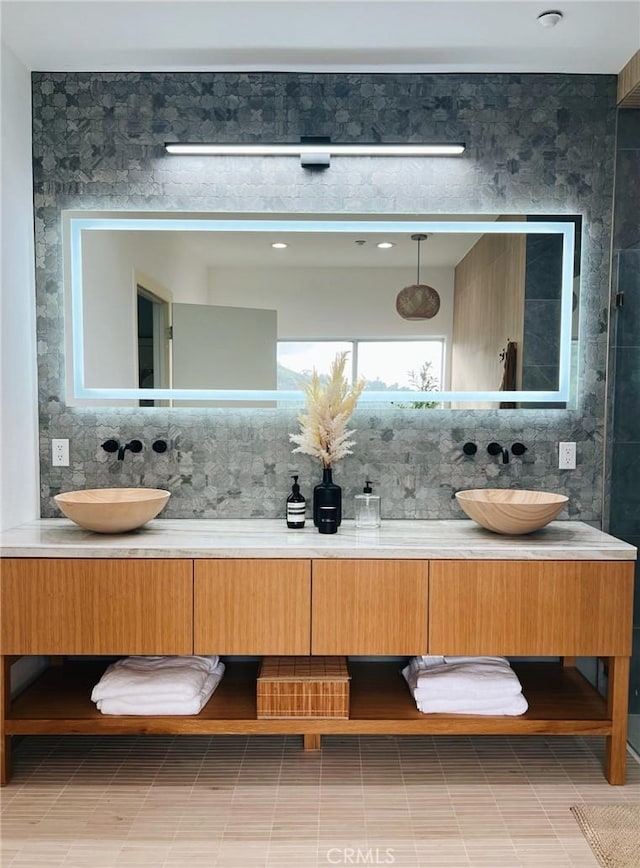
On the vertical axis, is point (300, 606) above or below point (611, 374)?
below

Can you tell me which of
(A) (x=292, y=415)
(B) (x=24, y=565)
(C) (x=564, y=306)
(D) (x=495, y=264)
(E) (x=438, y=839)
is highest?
(D) (x=495, y=264)

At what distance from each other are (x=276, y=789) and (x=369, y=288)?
199cm

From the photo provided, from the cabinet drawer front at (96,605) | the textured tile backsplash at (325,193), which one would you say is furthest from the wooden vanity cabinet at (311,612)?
the textured tile backsplash at (325,193)

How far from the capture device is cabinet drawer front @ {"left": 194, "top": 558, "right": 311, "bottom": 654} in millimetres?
2223

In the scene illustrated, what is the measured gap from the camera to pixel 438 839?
199cm

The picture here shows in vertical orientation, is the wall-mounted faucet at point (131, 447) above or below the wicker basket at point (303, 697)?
above

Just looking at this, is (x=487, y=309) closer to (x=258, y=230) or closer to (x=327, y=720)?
(x=258, y=230)

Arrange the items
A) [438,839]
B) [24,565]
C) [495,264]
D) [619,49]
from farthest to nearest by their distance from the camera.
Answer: [495,264]
[619,49]
[24,565]
[438,839]

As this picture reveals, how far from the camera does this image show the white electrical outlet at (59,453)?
2742 mm

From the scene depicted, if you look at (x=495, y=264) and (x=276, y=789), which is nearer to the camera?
(x=276, y=789)

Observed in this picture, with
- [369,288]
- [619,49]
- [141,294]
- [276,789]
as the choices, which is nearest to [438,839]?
[276,789]

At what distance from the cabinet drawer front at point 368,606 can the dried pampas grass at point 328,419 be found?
0.47 meters

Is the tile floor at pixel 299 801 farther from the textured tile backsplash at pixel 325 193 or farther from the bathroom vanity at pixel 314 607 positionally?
the textured tile backsplash at pixel 325 193

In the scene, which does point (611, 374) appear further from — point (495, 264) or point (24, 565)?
point (24, 565)
